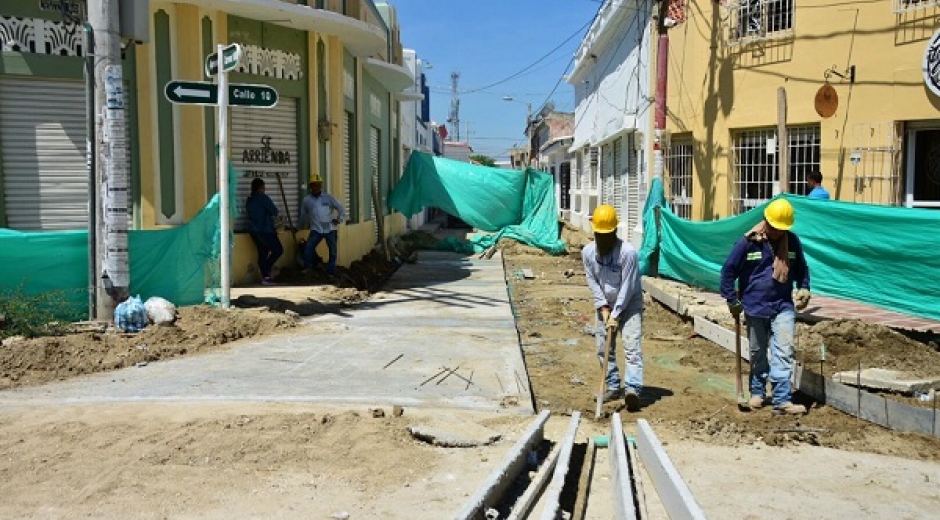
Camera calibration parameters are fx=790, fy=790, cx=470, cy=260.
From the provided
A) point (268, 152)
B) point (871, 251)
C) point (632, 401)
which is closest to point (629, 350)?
point (632, 401)

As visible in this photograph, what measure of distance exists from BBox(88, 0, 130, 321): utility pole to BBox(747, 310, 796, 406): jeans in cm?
603

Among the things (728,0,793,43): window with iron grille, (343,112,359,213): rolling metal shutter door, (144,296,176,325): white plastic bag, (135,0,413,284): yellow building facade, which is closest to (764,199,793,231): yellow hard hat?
(144,296,176,325): white plastic bag

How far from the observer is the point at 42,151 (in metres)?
9.95

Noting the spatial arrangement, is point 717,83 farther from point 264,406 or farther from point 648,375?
point 264,406

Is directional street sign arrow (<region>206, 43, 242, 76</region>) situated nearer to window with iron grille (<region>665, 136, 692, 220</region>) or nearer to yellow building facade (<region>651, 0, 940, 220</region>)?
yellow building facade (<region>651, 0, 940, 220</region>)

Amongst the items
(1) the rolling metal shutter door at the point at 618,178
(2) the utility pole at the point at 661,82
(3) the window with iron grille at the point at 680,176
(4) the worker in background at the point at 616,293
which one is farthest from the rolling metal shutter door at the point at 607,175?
(4) the worker in background at the point at 616,293

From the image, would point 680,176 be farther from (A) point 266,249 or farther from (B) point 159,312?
(B) point 159,312

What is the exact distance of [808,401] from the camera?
6203 mm

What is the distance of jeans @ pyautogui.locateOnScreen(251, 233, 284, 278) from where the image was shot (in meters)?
11.5

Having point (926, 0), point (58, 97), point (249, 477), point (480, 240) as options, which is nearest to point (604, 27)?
point (480, 240)

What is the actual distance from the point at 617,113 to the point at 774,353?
14.0 metres

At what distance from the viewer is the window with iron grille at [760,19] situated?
12016 millimetres

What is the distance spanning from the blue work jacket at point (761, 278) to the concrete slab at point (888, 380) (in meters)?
0.78

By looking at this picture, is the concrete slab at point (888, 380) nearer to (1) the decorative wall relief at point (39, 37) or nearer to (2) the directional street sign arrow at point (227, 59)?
(2) the directional street sign arrow at point (227, 59)
